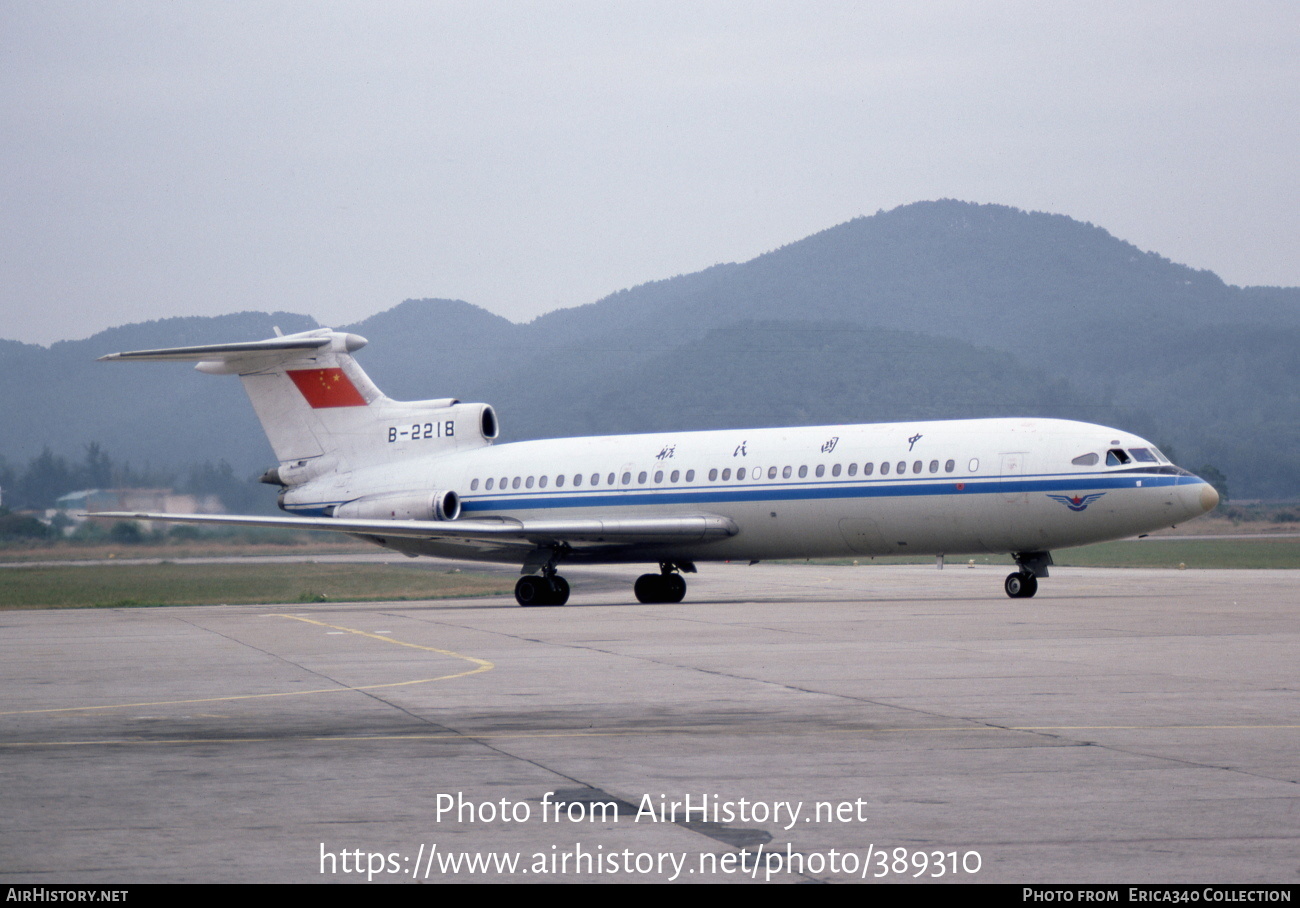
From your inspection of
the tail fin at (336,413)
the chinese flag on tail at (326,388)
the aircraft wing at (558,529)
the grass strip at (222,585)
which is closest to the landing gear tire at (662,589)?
the aircraft wing at (558,529)

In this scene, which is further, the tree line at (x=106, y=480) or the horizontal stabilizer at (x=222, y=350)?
the tree line at (x=106, y=480)

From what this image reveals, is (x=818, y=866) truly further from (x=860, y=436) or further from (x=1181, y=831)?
(x=860, y=436)

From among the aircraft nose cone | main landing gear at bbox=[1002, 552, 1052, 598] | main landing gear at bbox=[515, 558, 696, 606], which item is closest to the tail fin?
main landing gear at bbox=[515, 558, 696, 606]

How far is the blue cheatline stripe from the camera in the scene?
28.0 meters

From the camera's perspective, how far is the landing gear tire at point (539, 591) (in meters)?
32.0

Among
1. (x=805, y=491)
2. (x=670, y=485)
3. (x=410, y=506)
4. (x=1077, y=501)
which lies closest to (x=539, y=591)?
(x=670, y=485)

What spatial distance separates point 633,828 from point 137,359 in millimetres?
28154

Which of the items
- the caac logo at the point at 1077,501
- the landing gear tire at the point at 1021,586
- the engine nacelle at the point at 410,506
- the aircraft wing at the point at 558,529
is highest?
the caac logo at the point at 1077,501

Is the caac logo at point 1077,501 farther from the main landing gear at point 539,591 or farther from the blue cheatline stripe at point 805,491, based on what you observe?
the main landing gear at point 539,591

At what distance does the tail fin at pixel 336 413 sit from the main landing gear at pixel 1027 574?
1322 cm

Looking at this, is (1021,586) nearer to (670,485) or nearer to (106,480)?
(670,485)

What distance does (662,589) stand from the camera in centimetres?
3306

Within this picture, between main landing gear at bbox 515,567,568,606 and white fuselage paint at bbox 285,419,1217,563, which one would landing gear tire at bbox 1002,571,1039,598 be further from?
main landing gear at bbox 515,567,568,606

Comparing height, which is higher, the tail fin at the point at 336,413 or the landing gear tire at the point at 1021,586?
the tail fin at the point at 336,413
